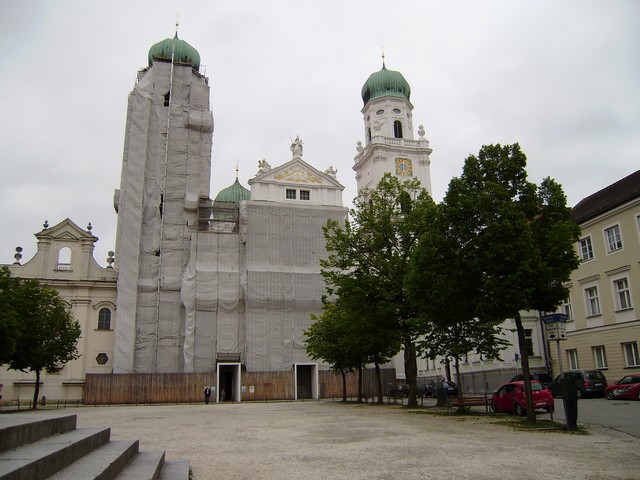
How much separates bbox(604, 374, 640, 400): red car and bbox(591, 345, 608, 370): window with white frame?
6.71 m

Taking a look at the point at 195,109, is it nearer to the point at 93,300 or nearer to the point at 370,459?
the point at 93,300

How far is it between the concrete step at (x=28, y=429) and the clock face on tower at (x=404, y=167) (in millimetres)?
59257

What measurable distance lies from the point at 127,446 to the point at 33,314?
28.2 m

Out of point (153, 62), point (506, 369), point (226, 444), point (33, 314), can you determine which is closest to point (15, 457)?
point (226, 444)

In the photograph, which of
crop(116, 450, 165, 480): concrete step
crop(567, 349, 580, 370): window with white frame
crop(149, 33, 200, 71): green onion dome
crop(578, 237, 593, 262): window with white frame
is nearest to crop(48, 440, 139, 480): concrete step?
crop(116, 450, 165, 480): concrete step

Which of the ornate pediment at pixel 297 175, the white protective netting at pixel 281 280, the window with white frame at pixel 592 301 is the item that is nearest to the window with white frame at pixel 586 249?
the window with white frame at pixel 592 301

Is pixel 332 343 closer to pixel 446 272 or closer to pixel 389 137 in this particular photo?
pixel 446 272

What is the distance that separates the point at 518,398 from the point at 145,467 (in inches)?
622

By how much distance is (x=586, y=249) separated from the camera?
35656 mm

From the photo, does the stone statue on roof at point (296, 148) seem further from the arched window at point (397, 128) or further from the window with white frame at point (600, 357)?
the window with white frame at point (600, 357)

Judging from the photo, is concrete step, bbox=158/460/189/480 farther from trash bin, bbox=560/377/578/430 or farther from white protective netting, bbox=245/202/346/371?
white protective netting, bbox=245/202/346/371

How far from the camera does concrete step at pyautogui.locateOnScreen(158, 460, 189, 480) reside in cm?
830

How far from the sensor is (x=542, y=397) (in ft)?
65.0

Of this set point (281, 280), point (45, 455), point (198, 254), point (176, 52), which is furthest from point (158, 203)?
point (45, 455)
